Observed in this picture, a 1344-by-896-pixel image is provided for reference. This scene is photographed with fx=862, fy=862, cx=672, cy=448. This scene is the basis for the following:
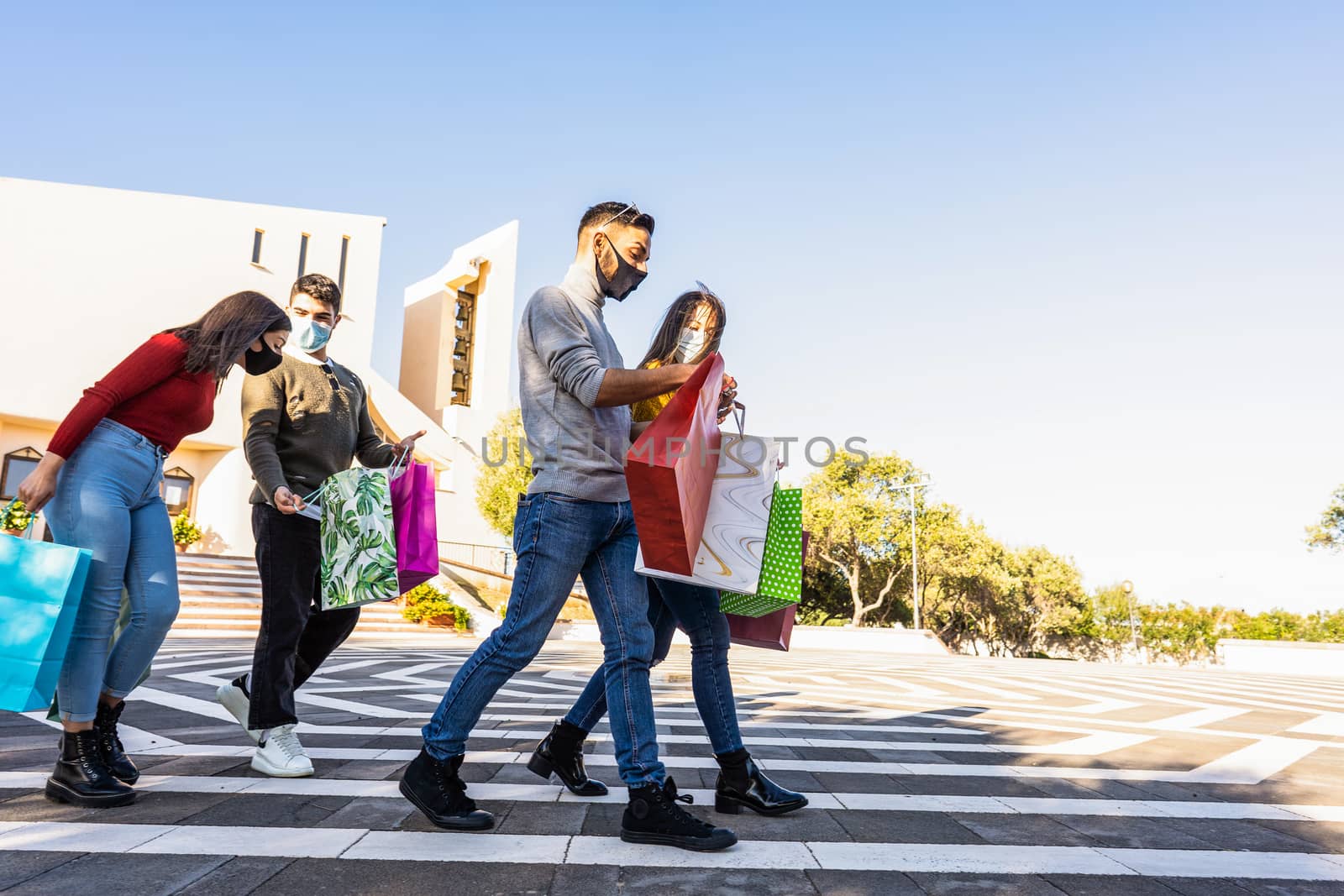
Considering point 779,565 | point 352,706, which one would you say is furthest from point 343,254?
Answer: point 779,565

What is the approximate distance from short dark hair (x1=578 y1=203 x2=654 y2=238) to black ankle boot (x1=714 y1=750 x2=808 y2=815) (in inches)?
71.1

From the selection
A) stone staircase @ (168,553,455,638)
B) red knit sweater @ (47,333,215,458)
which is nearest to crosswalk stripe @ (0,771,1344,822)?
red knit sweater @ (47,333,215,458)

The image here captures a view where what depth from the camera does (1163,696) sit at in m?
9.17

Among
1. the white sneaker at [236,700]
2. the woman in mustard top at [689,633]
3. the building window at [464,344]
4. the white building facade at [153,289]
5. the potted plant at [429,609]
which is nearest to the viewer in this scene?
the woman in mustard top at [689,633]

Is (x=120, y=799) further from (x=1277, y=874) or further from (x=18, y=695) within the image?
(x=1277, y=874)

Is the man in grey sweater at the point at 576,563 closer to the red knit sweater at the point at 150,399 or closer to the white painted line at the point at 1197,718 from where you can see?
the red knit sweater at the point at 150,399

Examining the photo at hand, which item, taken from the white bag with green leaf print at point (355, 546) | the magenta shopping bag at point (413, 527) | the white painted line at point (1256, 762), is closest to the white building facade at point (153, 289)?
the magenta shopping bag at point (413, 527)

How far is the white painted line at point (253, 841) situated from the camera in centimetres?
220

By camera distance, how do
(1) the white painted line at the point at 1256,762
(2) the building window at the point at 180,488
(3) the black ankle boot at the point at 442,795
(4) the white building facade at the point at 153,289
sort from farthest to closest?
(2) the building window at the point at 180,488 → (4) the white building facade at the point at 153,289 → (1) the white painted line at the point at 1256,762 → (3) the black ankle boot at the point at 442,795

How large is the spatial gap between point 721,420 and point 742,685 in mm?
5818

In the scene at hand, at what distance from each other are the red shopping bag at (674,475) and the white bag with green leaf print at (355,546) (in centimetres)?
123

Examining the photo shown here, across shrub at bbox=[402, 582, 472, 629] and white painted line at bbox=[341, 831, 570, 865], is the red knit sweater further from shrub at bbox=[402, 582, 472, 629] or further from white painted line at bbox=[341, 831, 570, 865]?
shrub at bbox=[402, 582, 472, 629]

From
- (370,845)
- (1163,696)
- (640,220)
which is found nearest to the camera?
(370,845)

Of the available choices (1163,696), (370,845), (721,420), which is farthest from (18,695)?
(1163,696)
